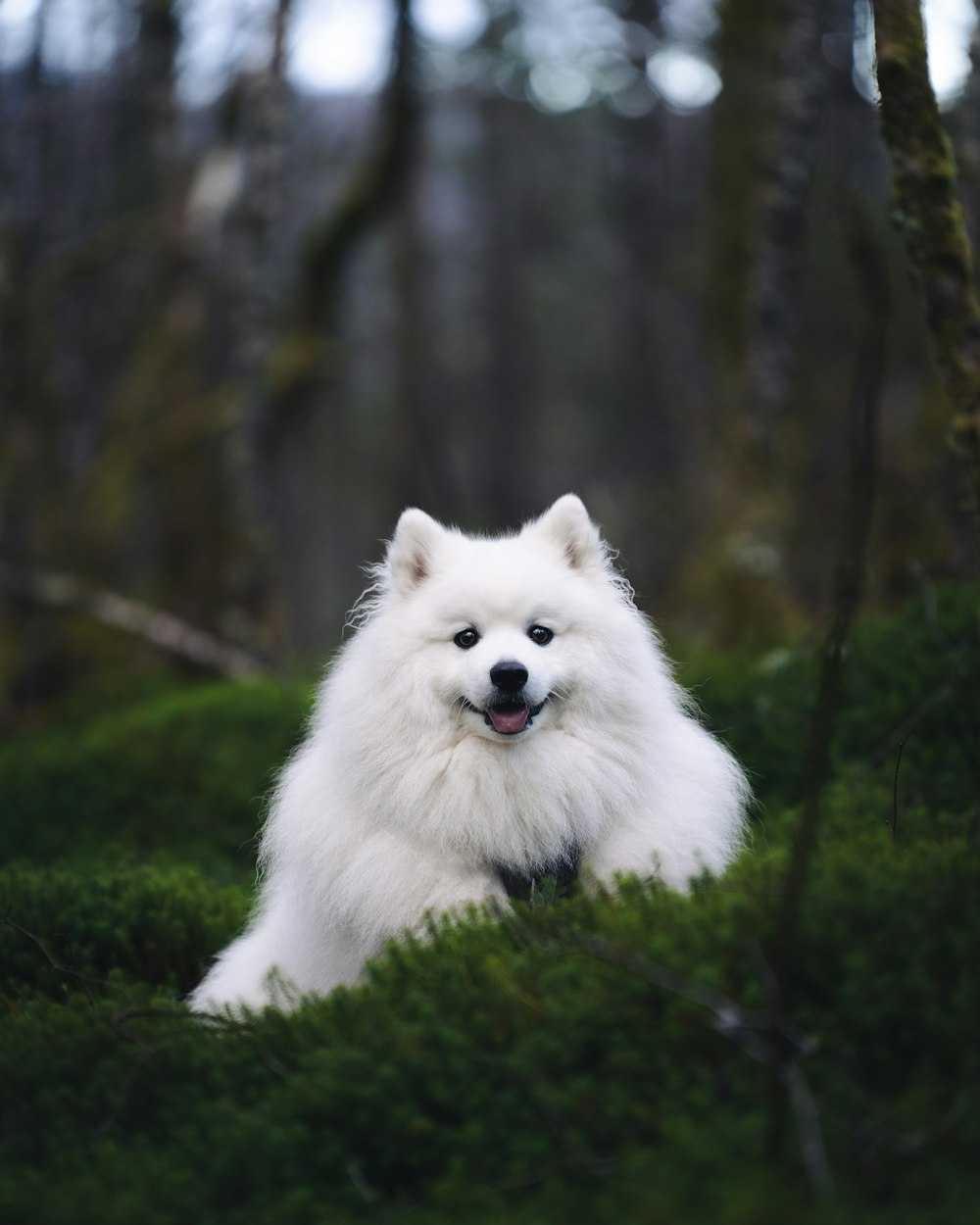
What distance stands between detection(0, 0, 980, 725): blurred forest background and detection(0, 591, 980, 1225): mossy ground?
4.97 ft

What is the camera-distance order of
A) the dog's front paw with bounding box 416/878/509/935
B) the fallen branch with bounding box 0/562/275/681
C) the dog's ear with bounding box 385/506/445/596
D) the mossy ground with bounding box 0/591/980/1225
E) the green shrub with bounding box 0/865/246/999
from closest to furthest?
the mossy ground with bounding box 0/591/980/1225, the dog's front paw with bounding box 416/878/509/935, the dog's ear with bounding box 385/506/445/596, the green shrub with bounding box 0/865/246/999, the fallen branch with bounding box 0/562/275/681

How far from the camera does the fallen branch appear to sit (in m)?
11.7

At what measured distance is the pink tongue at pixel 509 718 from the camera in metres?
4.32

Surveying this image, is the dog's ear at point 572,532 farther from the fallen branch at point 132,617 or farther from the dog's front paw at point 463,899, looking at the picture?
the fallen branch at point 132,617

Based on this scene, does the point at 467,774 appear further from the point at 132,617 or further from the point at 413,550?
the point at 132,617

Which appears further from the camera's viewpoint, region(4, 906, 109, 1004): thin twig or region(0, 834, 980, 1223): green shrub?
region(4, 906, 109, 1004): thin twig

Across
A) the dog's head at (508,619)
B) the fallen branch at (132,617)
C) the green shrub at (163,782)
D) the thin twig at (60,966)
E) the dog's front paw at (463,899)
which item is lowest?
the dog's front paw at (463,899)

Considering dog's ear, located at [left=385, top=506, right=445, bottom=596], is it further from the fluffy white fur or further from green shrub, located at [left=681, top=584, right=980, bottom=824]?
green shrub, located at [left=681, top=584, right=980, bottom=824]

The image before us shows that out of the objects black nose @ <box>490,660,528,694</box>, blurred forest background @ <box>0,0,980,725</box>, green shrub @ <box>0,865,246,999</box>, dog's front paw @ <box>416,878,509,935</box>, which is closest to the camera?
dog's front paw @ <box>416,878,509,935</box>

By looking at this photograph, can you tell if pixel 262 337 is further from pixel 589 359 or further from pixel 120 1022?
pixel 589 359

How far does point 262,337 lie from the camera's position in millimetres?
12055

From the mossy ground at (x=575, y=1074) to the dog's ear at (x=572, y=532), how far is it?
1407mm

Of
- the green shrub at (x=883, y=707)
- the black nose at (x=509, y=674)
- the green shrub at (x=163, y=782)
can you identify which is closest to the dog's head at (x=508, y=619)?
the black nose at (x=509, y=674)

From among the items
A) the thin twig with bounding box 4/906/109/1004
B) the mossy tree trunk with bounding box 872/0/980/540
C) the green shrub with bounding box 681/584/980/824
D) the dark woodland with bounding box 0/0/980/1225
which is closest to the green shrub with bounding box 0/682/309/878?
the dark woodland with bounding box 0/0/980/1225
